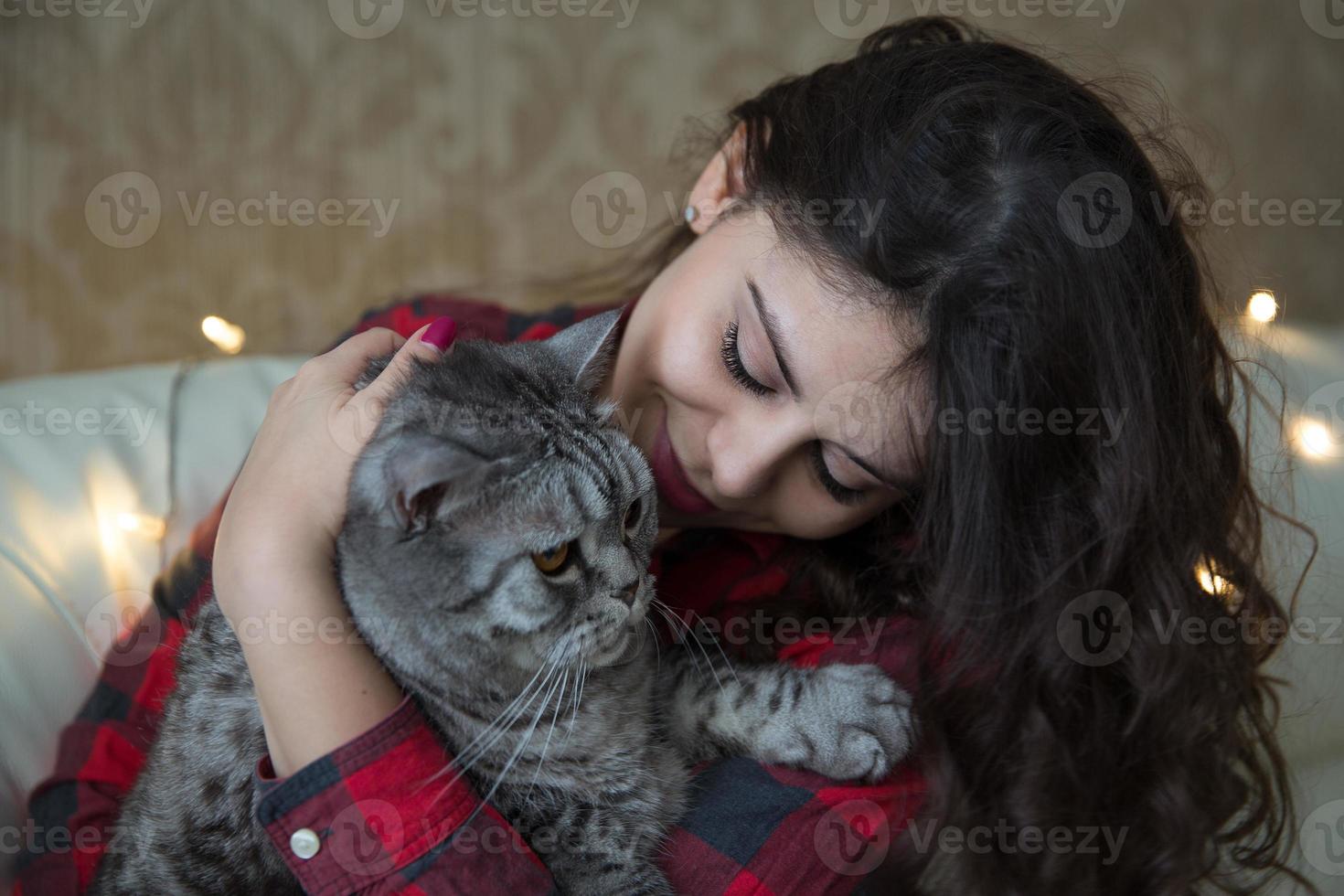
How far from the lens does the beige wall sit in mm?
1925

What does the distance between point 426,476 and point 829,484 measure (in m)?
0.53

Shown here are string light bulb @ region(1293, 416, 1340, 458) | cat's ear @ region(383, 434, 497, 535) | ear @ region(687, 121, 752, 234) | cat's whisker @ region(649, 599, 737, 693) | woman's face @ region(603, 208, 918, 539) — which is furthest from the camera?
string light bulb @ region(1293, 416, 1340, 458)

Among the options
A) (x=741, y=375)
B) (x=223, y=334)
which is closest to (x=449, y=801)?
(x=741, y=375)

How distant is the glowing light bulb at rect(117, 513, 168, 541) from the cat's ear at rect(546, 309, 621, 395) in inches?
33.2

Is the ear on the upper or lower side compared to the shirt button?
upper

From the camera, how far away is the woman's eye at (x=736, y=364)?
102 centimetres

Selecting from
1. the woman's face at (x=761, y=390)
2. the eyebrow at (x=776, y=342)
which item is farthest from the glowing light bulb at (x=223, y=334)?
the eyebrow at (x=776, y=342)

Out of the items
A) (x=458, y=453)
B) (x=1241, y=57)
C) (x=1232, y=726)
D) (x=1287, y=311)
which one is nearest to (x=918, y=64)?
(x=458, y=453)

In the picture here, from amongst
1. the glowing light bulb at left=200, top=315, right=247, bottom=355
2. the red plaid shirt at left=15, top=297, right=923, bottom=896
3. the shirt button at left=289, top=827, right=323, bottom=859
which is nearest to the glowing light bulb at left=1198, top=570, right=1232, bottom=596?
the red plaid shirt at left=15, top=297, right=923, bottom=896

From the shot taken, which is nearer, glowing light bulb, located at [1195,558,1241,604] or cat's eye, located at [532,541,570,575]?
cat's eye, located at [532,541,570,575]

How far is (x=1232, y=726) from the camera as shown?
1025 millimetres

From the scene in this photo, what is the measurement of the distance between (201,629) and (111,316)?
4.63ft

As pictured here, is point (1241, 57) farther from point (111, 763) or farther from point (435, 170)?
point (111, 763)

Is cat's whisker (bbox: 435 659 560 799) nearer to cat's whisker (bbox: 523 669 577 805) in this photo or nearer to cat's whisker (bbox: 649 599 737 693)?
cat's whisker (bbox: 523 669 577 805)
